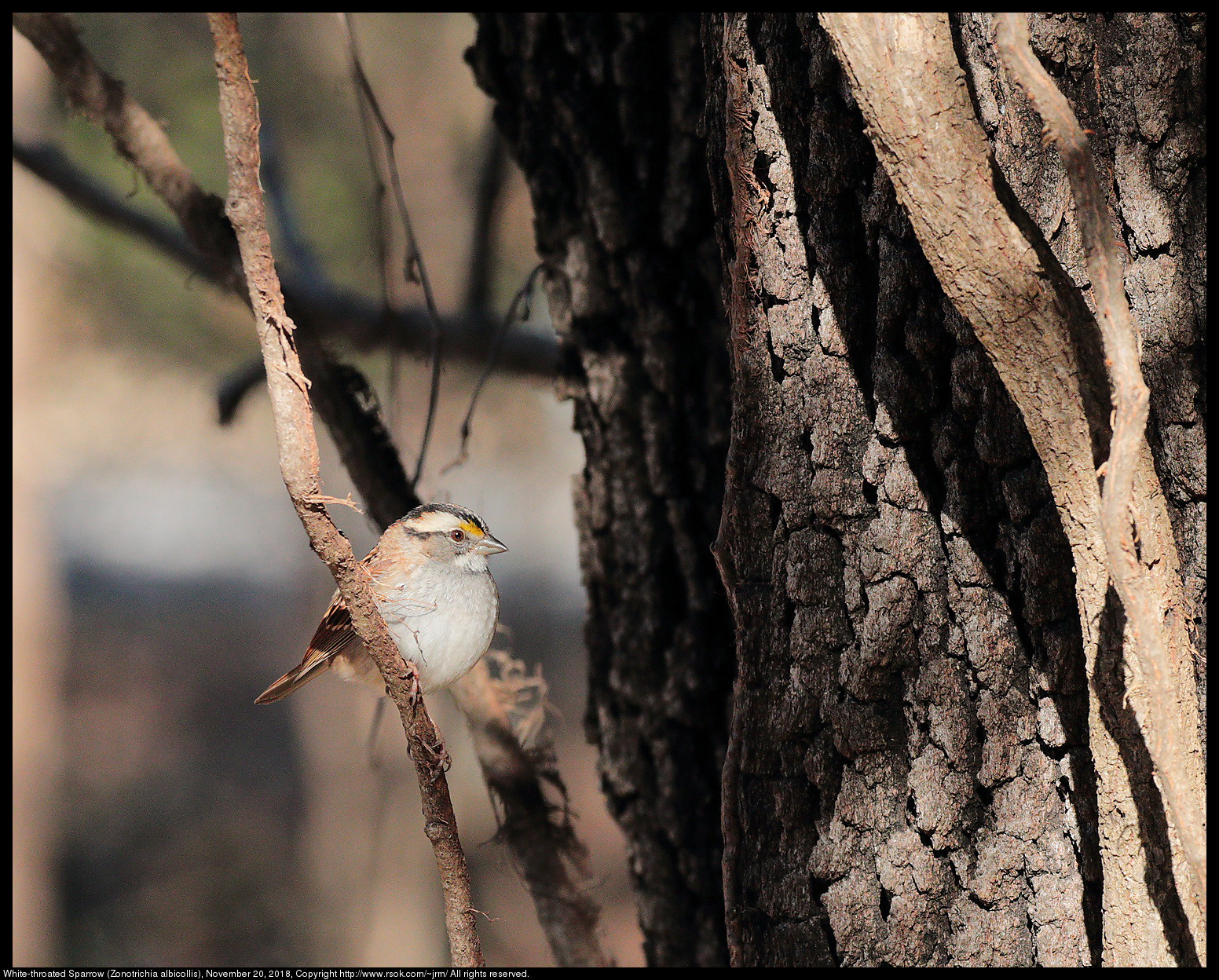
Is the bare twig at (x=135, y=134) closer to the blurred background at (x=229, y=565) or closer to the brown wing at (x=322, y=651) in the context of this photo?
the blurred background at (x=229, y=565)

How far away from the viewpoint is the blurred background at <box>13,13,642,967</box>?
4078 mm

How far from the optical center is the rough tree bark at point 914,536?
1.16m

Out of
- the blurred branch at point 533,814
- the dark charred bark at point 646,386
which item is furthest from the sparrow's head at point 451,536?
the blurred branch at point 533,814

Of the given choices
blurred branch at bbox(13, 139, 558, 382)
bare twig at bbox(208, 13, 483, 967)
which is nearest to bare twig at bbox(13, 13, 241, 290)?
blurred branch at bbox(13, 139, 558, 382)

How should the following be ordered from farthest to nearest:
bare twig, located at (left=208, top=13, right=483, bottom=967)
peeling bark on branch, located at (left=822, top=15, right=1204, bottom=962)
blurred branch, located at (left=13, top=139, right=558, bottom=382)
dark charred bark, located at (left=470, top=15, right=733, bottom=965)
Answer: blurred branch, located at (left=13, top=139, right=558, bottom=382), dark charred bark, located at (left=470, top=15, right=733, bottom=965), peeling bark on branch, located at (left=822, top=15, right=1204, bottom=962), bare twig, located at (left=208, top=13, right=483, bottom=967)

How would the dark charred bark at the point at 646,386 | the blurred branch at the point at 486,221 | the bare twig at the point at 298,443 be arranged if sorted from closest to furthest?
the bare twig at the point at 298,443 < the dark charred bark at the point at 646,386 < the blurred branch at the point at 486,221

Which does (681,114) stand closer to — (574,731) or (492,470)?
(492,470)

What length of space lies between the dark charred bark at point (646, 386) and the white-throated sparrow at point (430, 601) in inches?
25.8

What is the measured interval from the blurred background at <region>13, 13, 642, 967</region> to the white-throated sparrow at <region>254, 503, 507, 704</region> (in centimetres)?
→ 76

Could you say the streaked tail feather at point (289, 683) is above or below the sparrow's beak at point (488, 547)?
below

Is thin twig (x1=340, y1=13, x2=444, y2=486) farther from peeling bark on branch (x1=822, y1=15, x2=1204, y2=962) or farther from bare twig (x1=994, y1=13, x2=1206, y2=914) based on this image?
bare twig (x1=994, y1=13, x2=1206, y2=914)

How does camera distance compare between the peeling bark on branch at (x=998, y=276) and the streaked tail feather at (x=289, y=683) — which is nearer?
the peeling bark on branch at (x=998, y=276)

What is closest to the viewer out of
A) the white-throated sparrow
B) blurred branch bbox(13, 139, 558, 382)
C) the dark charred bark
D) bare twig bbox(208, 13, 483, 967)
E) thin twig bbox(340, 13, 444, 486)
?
bare twig bbox(208, 13, 483, 967)

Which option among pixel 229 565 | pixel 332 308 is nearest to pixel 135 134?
pixel 332 308
